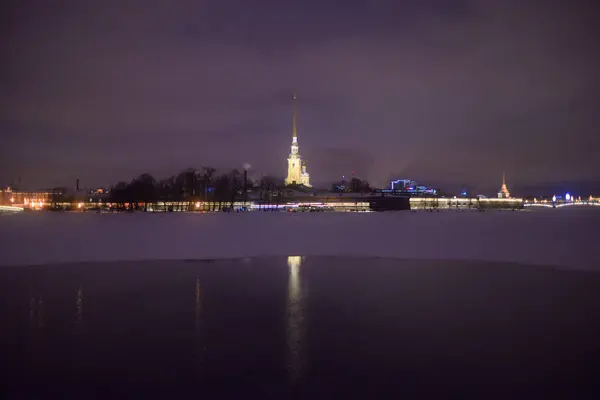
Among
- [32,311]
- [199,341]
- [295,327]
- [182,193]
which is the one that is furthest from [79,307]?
[182,193]

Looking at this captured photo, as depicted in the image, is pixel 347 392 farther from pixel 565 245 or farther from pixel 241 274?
pixel 565 245

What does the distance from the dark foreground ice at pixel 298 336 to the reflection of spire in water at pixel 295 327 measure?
0.05 metres

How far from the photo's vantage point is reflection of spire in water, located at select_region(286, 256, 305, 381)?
8.10m

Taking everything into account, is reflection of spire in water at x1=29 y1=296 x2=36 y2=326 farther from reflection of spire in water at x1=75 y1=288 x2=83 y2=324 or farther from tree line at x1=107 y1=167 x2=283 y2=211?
tree line at x1=107 y1=167 x2=283 y2=211

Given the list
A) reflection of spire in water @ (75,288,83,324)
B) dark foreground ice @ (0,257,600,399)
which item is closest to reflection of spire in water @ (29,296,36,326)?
dark foreground ice @ (0,257,600,399)

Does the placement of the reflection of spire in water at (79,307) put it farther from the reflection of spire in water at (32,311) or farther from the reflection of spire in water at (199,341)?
the reflection of spire in water at (199,341)

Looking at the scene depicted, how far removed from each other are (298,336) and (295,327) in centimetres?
65

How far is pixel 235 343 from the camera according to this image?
30.3 ft

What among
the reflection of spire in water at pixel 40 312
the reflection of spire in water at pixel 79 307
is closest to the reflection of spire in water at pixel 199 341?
the reflection of spire in water at pixel 79 307

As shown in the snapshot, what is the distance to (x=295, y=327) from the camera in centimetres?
1036

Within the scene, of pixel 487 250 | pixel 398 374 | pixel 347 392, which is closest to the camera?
pixel 347 392

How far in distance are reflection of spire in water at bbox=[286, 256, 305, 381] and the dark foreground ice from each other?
5cm

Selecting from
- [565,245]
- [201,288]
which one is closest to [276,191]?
[565,245]

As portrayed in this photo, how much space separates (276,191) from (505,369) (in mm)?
174838
